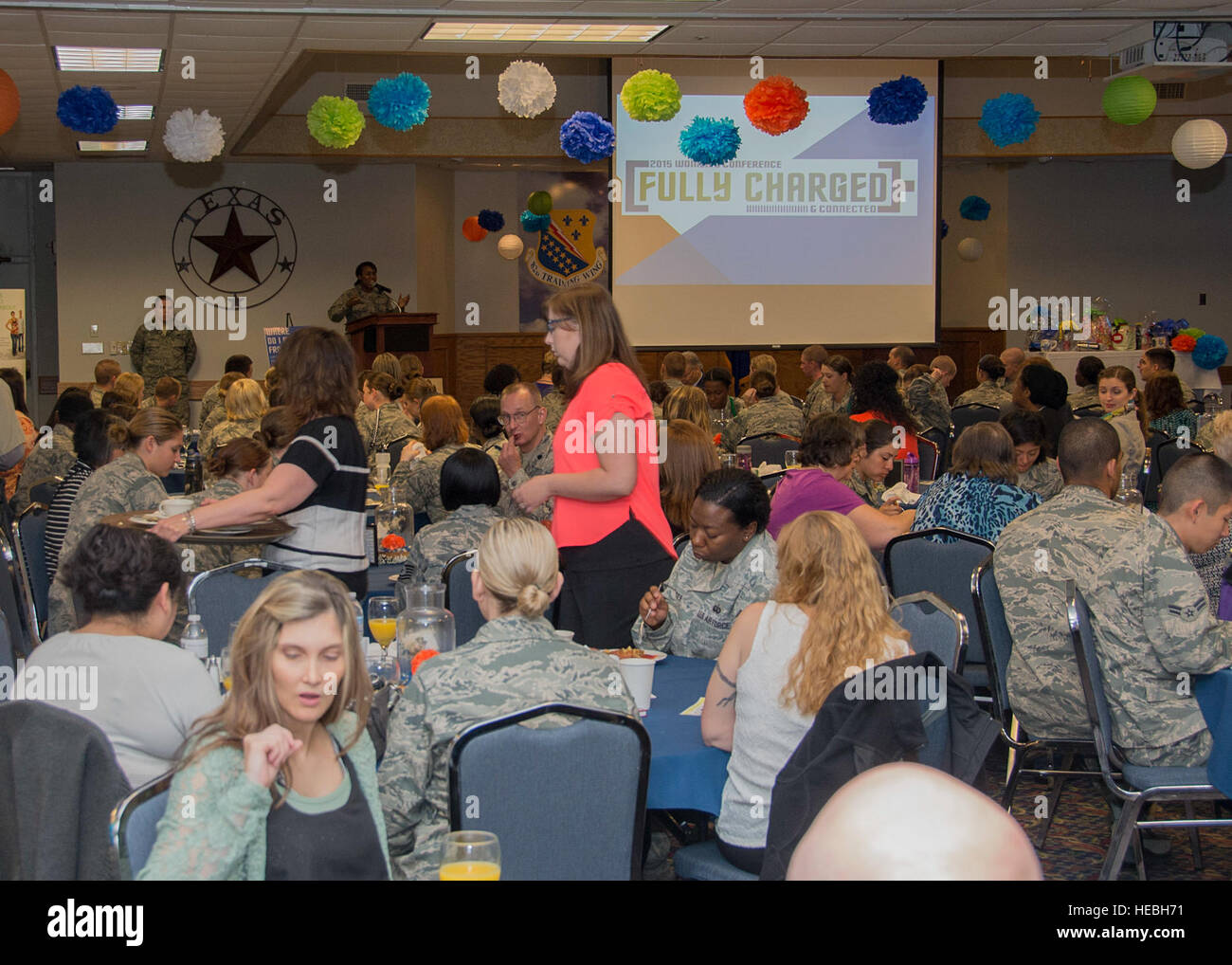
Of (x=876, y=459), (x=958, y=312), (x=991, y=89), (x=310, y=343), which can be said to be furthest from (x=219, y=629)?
(x=958, y=312)

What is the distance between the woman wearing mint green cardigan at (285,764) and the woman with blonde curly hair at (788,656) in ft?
2.62

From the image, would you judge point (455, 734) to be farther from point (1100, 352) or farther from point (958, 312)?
point (958, 312)

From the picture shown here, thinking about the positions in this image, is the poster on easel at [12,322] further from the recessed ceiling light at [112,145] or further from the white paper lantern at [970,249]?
the white paper lantern at [970,249]

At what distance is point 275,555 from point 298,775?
71.5 inches

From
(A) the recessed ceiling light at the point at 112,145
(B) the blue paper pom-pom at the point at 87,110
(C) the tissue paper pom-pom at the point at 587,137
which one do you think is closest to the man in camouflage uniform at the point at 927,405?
(C) the tissue paper pom-pom at the point at 587,137

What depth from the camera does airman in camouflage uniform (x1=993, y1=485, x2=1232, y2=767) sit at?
10.6 feet

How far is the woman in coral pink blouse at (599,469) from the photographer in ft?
11.9

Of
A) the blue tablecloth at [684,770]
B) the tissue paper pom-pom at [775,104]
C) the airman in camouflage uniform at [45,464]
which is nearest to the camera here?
the blue tablecloth at [684,770]

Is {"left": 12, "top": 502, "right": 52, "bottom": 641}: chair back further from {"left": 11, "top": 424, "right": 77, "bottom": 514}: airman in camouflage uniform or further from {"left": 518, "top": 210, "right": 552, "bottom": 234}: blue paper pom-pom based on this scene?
{"left": 518, "top": 210, "right": 552, "bottom": 234}: blue paper pom-pom

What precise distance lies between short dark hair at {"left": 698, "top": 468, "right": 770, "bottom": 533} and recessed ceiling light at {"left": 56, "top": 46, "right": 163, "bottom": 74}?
6531 millimetres

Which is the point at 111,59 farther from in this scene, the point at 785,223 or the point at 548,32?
the point at 785,223

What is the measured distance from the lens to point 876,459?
5492 millimetres

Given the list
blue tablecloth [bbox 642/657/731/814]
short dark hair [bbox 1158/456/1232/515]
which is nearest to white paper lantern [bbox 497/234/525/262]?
short dark hair [bbox 1158/456/1232/515]

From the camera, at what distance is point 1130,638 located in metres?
3.35
